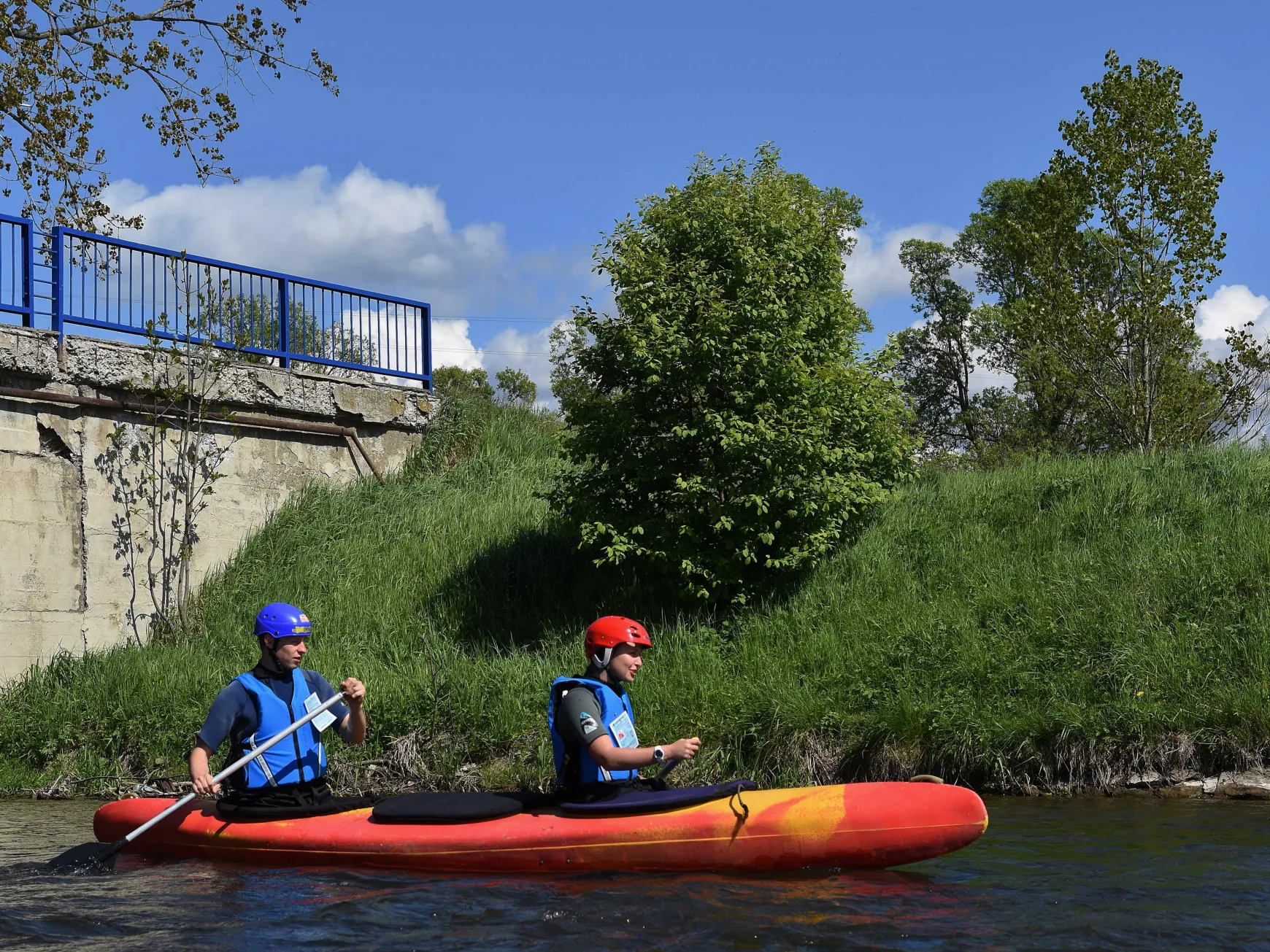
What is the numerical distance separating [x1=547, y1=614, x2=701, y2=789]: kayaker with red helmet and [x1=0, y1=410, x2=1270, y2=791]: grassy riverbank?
10.4ft

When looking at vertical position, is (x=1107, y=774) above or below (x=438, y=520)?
below

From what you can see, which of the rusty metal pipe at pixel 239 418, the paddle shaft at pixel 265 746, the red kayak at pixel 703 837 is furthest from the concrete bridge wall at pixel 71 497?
the red kayak at pixel 703 837

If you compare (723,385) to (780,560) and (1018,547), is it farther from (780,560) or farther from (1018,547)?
(1018,547)

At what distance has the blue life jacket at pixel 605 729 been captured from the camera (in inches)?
261

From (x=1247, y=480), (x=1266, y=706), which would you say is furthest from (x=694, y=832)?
→ (x=1247, y=480)

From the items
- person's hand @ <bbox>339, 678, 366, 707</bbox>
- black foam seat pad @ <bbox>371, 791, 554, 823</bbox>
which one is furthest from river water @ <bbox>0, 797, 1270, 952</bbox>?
person's hand @ <bbox>339, 678, 366, 707</bbox>

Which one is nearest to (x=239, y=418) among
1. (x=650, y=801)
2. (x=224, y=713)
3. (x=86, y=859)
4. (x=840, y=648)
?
(x=840, y=648)

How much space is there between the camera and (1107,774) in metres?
9.16

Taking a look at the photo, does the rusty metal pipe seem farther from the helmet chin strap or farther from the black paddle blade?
the helmet chin strap

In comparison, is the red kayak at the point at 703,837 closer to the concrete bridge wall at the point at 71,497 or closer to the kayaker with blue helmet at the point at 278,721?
the kayaker with blue helmet at the point at 278,721

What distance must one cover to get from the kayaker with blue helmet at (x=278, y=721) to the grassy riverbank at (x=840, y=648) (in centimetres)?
289

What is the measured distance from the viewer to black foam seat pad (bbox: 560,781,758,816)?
22.0 ft

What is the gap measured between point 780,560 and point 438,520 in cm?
512

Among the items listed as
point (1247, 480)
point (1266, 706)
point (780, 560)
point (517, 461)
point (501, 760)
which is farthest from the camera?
point (517, 461)
